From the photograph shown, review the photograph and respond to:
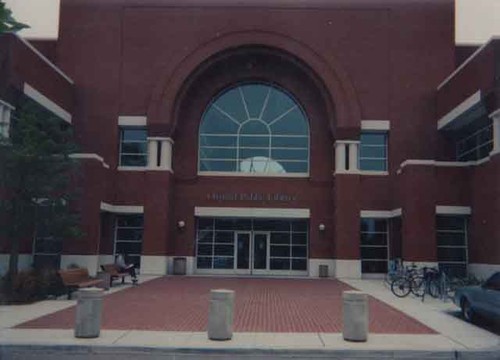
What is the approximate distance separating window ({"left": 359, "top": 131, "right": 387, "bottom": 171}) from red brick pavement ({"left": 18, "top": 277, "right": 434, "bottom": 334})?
10345mm

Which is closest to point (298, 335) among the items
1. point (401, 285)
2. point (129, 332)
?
point (129, 332)

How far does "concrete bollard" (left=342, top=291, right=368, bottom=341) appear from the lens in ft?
36.6

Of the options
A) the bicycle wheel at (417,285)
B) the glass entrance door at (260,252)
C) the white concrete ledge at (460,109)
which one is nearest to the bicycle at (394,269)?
the bicycle wheel at (417,285)

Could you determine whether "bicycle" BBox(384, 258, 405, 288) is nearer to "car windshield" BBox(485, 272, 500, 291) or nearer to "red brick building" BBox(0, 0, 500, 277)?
"red brick building" BBox(0, 0, 500, 277)

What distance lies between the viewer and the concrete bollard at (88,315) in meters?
11.2

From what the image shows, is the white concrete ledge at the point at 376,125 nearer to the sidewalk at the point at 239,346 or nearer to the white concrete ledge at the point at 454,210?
the white concrete ledge at the point at 454,210

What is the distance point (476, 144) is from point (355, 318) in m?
19.8

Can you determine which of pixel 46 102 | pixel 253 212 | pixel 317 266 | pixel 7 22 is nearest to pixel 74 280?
pixel 7 22

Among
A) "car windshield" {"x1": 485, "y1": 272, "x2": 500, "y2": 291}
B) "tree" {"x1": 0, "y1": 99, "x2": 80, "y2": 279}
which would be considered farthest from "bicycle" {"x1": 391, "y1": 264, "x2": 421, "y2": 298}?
"tree" {"x1": 0, "y1": 99, "x2": 80, "y2": 279}

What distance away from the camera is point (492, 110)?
80.7 ft

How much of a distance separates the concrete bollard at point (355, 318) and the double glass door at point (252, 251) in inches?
819

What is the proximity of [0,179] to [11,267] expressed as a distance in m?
2.76

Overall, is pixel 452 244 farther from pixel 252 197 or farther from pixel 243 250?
pixel 243 250

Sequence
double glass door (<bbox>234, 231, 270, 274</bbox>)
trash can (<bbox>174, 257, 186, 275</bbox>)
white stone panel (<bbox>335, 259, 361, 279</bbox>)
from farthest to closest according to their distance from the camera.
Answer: double glass door (<bbox>234, 231, 270, 274</bbox>), trash can (<bbox>174, 257, 186, 275</bbox>), white stone panel (<bbox>335, 259, 361, 279</bbox>)
